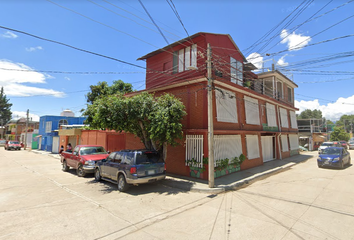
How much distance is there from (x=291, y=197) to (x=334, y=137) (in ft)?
170

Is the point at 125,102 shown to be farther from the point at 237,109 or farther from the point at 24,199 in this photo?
the point at 237,109

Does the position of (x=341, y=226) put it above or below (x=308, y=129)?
below

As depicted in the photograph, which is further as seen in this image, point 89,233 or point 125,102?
point 125,102

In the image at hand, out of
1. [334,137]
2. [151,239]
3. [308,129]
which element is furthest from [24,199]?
[334,137]

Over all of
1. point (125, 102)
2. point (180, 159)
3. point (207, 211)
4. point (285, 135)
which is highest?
point (125, 102)

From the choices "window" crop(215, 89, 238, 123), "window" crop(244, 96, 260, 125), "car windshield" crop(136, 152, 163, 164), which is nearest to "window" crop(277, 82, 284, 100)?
"window" crop(244, 96, 260, 125)

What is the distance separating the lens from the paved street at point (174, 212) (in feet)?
14.1

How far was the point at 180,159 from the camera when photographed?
10.9 metres

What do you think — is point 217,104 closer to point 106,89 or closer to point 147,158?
point 147,158

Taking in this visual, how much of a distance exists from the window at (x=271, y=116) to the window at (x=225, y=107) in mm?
6276

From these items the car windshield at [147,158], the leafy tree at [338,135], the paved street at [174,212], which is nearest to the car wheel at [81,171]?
the paved street at [174,212]

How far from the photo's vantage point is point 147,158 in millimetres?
8039

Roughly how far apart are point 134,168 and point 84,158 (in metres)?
5.06

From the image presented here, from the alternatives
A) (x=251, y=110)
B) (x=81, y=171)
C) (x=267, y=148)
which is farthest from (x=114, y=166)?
(x=267, y=148)
